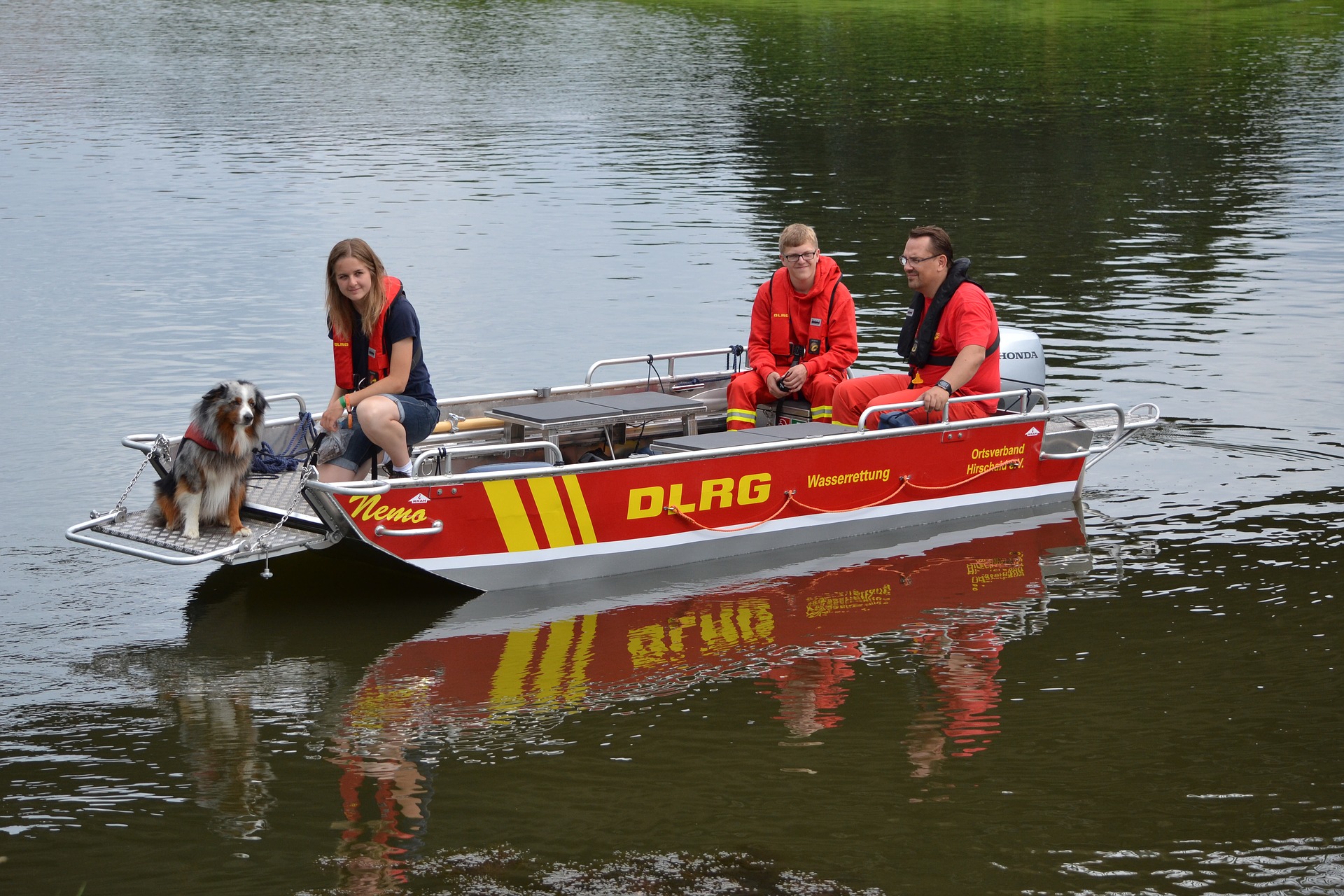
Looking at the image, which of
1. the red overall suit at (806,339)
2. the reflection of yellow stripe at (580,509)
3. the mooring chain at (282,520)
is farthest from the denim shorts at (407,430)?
the red overall suit at (806,339)

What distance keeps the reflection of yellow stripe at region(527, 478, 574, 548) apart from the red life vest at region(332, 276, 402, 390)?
3.29 ft

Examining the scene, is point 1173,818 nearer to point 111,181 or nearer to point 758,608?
point 758,608

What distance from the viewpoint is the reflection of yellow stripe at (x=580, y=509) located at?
844 centimetres

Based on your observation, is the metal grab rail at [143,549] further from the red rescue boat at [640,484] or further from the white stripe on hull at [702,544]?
the white stripe on hull at [702,544]

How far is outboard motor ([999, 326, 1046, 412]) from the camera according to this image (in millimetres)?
10883

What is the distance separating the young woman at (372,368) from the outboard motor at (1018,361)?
4.17 m

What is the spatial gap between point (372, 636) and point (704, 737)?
6.77 ft

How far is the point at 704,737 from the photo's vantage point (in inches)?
272

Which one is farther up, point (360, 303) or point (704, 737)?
point (360, 303)

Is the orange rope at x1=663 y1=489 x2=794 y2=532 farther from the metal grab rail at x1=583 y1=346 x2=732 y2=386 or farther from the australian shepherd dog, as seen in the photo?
the australian shepherd dog

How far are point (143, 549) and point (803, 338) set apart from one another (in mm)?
4253

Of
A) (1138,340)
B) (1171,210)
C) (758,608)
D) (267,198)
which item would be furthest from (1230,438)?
(267,198)

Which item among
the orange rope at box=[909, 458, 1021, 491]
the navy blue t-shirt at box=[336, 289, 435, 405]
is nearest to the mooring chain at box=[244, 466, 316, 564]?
the navy blue t-shirt at box=[336, 289, 435, 405]

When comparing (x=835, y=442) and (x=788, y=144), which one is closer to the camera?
(x=835, y=442)
